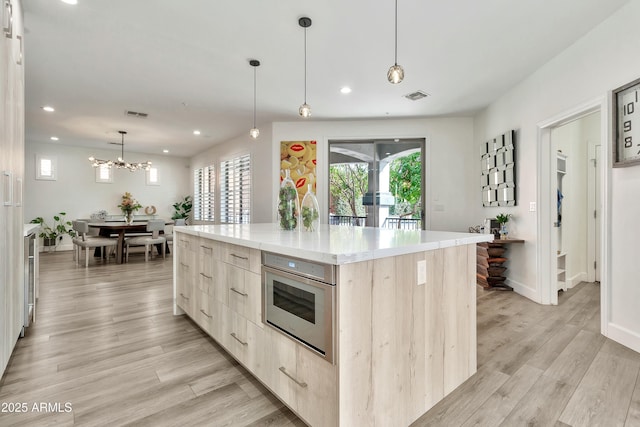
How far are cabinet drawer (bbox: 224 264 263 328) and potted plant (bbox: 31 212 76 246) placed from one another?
7430 millimetres

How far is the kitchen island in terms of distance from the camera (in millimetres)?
1222

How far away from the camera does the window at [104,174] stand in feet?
26.9

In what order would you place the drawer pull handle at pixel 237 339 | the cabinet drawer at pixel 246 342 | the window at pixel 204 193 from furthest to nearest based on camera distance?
the window at pixel 204 193 → the drawer pull handle at pixel 237 339 → the cabinet drawer at pixel 246 342

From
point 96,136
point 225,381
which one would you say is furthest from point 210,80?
point 96,136

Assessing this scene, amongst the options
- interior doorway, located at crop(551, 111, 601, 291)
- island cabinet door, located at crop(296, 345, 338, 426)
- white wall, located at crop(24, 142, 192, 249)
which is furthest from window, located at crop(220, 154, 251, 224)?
interior doorway, located at crop(551, 111, 601, 291)

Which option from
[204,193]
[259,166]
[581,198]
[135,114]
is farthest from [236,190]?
[581,198]

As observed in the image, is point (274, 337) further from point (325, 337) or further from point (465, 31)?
point (465, 31)

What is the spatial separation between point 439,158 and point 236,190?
4293mm

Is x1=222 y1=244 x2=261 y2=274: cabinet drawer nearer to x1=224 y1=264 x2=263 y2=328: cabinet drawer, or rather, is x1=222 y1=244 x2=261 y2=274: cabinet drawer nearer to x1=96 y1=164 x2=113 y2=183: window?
x1=224 y1=264 x2=263 y2=328: cabinet drawer

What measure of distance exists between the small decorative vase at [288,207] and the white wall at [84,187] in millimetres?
8034

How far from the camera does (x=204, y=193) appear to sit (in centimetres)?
859

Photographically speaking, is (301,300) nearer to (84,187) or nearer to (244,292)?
(244,292)

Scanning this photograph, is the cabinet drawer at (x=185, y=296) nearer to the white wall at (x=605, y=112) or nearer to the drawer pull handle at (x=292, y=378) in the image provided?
Result: the drawer pull handle at (x=292, y=378)

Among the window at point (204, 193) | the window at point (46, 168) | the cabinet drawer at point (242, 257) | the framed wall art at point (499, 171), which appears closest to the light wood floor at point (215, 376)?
the cabinet drawer at point (242, 257)
